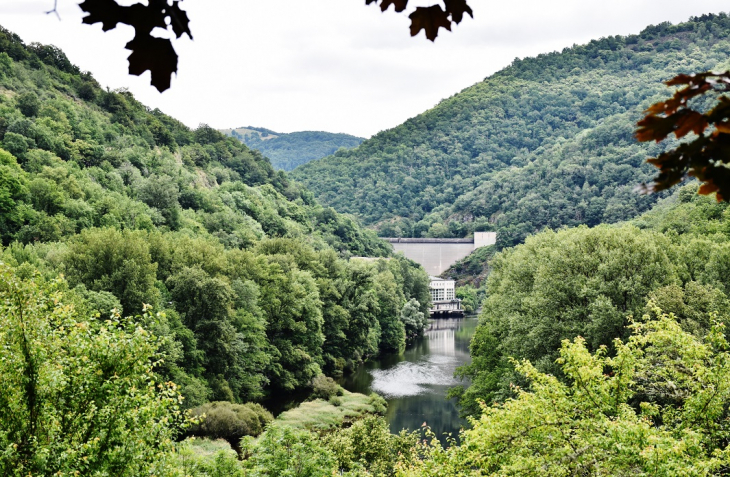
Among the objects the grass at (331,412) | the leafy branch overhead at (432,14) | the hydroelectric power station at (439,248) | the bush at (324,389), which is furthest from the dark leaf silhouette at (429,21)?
the hydroelectric power station at (439,248)

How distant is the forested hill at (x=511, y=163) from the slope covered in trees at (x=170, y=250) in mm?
48607

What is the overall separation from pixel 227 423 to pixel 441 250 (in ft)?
364

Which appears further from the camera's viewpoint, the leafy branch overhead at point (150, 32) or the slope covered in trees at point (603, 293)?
the slope covered in trees at point (603, 293)

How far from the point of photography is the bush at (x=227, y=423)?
91.6 ft

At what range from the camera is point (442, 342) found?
214 feet

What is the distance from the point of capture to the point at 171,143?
77.5m

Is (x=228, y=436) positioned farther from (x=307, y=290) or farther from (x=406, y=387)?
(x=307, y=290)

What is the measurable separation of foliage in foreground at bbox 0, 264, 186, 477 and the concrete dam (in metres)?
123

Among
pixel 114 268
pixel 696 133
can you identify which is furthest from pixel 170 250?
pixel 696 133

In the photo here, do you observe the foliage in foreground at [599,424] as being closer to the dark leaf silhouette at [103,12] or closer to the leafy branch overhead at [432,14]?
the leafy branch overhead at [432,14]

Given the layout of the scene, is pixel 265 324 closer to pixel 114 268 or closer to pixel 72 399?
pixel 114 268

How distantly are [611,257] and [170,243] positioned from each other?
2586 centimetres

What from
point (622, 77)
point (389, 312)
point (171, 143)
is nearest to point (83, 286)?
point (389, 312)

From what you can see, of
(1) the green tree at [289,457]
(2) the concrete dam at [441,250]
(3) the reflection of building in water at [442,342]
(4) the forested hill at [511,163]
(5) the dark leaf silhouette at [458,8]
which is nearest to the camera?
(5) the dark leaf silhouette at [458,8]
